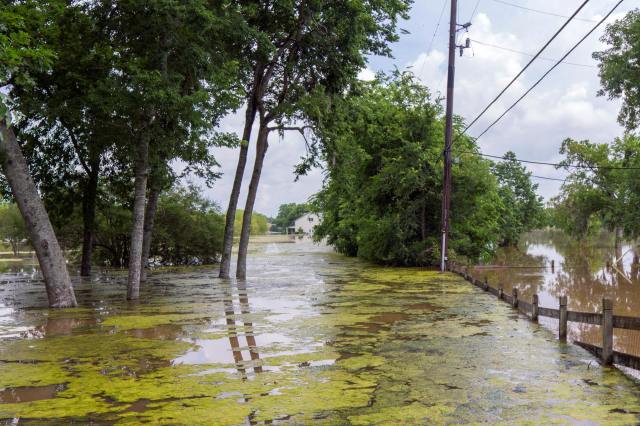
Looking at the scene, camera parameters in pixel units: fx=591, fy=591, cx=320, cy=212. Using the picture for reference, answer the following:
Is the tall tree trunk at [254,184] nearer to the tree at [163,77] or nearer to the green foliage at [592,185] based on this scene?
the tree at [163,77]

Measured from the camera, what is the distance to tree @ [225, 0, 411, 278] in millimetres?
21266

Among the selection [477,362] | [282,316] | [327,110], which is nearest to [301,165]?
[327,110]

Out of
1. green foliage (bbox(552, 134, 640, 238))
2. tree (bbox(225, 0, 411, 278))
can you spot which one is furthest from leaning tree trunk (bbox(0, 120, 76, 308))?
green foliage (bbox(552, 134, 640, 238))

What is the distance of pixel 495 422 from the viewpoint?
5.68 metres

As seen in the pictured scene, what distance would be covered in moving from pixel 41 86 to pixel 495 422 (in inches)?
650

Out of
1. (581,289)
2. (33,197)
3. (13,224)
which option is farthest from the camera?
(13,224)

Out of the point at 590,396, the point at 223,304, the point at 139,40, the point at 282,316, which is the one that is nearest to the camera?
the point at 590,396

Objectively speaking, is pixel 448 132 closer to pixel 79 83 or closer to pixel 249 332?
pixel 79 83

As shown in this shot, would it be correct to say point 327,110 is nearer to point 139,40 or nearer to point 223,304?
point 139,40

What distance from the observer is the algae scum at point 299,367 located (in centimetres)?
612

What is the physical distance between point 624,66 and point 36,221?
2711cm

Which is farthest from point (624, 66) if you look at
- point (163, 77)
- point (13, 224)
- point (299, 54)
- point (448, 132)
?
point (13, 224)

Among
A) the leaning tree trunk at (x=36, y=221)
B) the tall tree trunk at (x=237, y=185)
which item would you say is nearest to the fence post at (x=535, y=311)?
the leaning tree trunk at (x=36, y=221)

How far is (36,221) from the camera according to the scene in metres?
14.6
